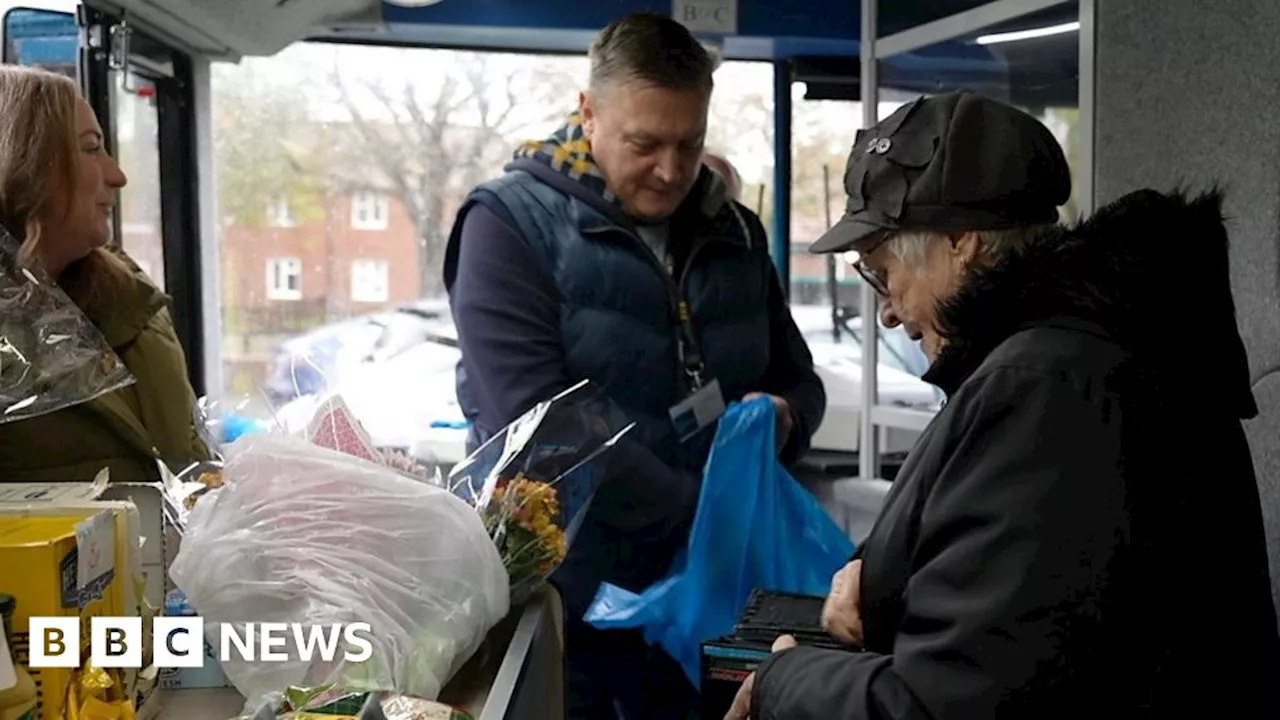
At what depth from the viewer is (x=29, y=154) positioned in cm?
138

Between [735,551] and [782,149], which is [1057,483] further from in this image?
[782,149]

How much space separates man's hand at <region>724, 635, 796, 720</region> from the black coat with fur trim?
0.41ft

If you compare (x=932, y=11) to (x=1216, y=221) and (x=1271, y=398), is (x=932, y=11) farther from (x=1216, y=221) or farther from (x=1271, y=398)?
(x=1216, y=221)

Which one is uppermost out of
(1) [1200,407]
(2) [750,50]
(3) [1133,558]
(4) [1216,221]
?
(2) [750,50]

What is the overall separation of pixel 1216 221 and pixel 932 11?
2.18 m

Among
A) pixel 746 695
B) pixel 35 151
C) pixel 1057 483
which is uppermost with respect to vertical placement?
pixel 35 151

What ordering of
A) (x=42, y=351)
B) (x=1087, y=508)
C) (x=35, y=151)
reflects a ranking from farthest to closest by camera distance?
(x=35, y=151), (x=42, y=351), (x=1087, y=508)

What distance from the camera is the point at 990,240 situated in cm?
107

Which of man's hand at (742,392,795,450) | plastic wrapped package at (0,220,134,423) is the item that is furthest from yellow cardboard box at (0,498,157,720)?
man's hand at (742,392,795,450)

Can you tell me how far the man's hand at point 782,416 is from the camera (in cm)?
171

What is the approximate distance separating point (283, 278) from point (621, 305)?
185 centimetres

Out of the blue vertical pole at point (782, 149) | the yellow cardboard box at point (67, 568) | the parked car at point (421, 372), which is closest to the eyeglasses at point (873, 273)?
the yellow cardboard box at point (67, 568)

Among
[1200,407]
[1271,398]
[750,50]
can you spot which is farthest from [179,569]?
[750,50]

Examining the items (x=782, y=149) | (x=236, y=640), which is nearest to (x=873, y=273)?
(x=236, y=640)
